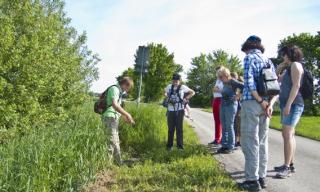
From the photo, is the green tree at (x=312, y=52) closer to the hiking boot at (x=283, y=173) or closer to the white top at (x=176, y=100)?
the white top at (x=176, y=100)

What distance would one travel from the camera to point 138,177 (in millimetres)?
7191

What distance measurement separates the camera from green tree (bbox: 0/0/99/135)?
470 inches

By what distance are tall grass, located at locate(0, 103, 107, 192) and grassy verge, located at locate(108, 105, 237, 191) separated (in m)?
0.52

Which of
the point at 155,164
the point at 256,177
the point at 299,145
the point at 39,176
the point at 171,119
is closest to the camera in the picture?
the point at 39,176

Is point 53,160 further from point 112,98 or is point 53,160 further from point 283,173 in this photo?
point 283,173

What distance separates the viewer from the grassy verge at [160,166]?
6.56 meters

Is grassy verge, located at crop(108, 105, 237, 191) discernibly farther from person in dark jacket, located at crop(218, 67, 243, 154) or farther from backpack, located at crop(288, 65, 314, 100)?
backpack, located at crop(288, 65, 314, 100)

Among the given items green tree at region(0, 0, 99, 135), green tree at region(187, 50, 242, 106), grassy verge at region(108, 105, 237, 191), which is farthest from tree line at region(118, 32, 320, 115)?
grassy verge at region(108, 105, 237, 191)

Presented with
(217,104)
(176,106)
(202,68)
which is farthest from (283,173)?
(202,68)

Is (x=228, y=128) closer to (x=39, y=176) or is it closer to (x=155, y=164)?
(x=155, y=164)

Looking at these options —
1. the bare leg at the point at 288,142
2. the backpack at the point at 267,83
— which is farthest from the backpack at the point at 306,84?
the backpack at the point at 267,83

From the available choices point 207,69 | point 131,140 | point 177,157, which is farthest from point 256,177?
point 207,69

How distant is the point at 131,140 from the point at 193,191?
5.01 metres

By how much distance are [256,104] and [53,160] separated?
298cm
